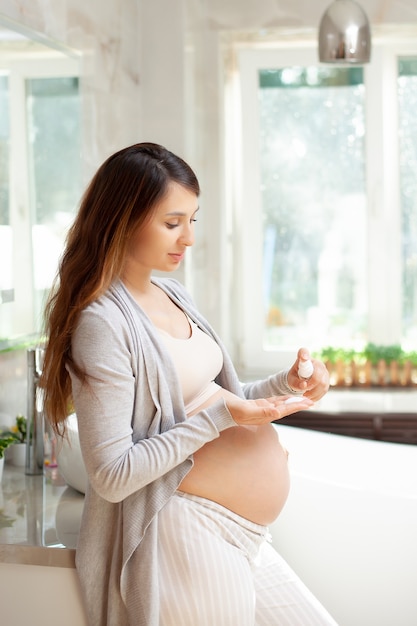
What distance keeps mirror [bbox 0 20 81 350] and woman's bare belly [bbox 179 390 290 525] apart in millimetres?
933

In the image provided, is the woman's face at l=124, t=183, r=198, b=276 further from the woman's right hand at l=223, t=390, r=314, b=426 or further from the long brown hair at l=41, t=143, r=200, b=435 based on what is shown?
the woman's right hand at l=223, t=390, r=314, b=426

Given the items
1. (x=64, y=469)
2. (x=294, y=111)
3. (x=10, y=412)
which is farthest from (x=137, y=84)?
(x=64, y=469)

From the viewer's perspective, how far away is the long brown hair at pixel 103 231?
1.57 m

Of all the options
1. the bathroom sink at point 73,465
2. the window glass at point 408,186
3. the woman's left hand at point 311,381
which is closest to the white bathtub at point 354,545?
the bathroom sink at point 73,465

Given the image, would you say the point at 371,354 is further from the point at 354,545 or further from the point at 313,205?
the point at 354,545

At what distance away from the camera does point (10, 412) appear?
255 centimetres

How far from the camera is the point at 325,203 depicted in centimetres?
410

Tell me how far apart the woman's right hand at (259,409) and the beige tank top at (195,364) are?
0.52 feet

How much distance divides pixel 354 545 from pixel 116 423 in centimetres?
127

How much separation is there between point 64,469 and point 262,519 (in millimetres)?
671

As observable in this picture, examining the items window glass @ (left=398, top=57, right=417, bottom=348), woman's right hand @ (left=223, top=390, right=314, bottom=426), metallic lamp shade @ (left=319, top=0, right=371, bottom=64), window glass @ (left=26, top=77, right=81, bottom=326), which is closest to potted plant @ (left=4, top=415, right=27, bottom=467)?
window glass @ (left=26, top=77, right=81, bottom=326)

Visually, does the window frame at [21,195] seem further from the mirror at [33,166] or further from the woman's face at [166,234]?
the woman's face at [166,234]

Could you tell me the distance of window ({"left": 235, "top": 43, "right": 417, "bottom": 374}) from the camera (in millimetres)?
4020

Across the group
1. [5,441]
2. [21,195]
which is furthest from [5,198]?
[5,441]
